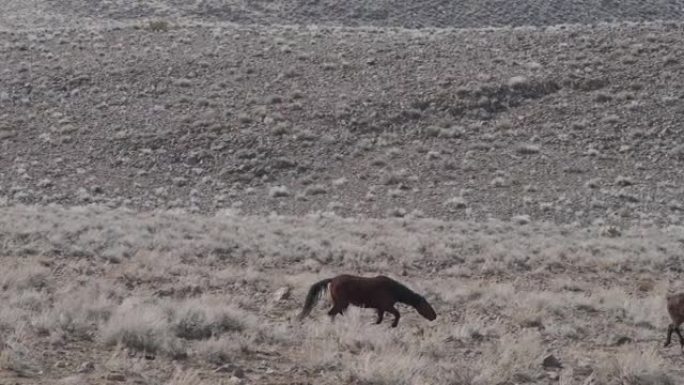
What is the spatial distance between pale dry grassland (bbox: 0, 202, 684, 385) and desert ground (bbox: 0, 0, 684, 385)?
5cm

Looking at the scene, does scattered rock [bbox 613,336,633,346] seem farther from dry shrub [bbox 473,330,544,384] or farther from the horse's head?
the horse's head

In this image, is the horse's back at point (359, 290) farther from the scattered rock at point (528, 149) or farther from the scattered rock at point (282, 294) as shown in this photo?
the scattered rock at point (528, 149)

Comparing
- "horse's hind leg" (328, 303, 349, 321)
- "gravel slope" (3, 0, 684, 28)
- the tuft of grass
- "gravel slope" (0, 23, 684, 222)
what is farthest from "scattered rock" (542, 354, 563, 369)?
"gravel slope" (3, 0, 684, 28)

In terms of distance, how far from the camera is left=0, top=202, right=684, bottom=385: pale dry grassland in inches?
298

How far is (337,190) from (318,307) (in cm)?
1799

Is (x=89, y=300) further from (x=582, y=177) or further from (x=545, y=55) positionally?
(x=545, y=55)

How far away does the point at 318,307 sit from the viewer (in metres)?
11.2

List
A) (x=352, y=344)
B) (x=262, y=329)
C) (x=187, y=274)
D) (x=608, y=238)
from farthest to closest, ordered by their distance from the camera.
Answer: (x=608, y=238) → (x=187, y=274) → (x=262, y=329) → (x=352, y=344)

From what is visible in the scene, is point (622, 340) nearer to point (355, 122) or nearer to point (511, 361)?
point (511, 361)

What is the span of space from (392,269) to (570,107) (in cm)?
2164

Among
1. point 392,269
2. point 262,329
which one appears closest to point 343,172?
point 392,269

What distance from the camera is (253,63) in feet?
132

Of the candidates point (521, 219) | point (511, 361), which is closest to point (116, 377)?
point (511, 361)

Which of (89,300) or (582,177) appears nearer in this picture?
(89,300)
